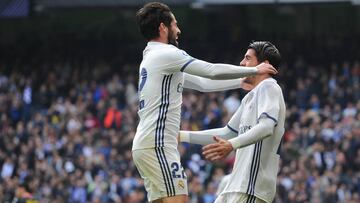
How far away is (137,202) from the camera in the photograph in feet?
65.9

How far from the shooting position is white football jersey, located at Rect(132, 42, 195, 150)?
7.73 meters

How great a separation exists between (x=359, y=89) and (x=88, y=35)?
9.55 metres

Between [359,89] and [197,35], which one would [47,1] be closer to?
[197,35]

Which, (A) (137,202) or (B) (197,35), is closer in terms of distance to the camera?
(A) (137,202)

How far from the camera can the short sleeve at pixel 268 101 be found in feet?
25.5

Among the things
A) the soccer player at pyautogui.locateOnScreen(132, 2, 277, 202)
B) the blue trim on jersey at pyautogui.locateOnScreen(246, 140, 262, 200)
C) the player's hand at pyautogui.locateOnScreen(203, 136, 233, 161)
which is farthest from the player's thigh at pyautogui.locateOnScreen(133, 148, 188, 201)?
the blue trim on jersey at pyautogui.locateOnScreen(246, 140, 262, 200)

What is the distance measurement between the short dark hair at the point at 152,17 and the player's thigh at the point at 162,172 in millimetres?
912

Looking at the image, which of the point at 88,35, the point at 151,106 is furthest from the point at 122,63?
the point at 151,106

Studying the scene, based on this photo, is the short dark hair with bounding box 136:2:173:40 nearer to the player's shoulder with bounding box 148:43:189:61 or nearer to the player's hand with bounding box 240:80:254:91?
the player's shoulder with bounding box 148:43:189:61

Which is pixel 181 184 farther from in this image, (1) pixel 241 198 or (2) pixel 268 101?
(2) pixel 268 101

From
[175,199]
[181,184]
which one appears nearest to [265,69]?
[181,184]

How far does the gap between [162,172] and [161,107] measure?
48cm

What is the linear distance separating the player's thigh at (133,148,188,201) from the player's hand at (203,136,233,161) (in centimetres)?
38

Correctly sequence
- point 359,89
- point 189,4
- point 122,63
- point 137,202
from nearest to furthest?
point 137,202 < point 359,89 < point 189,4 < point 122,63
